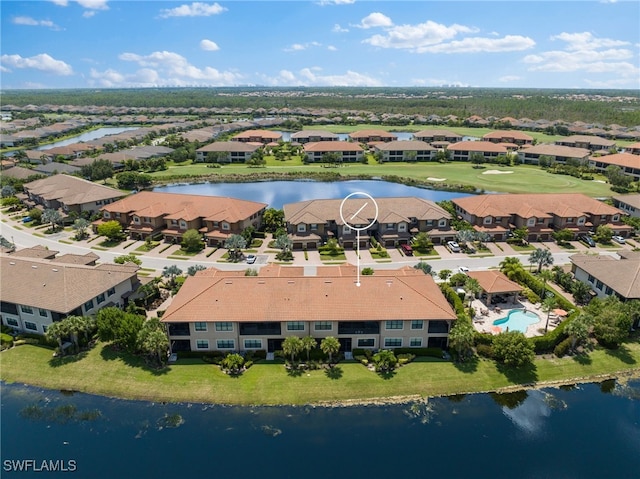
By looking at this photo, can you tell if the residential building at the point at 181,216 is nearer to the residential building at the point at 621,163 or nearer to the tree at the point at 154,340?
the tree at the point at 154,340

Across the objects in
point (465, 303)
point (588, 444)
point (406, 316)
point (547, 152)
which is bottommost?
point (588, 444)

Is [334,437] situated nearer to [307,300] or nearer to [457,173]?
[307,300]

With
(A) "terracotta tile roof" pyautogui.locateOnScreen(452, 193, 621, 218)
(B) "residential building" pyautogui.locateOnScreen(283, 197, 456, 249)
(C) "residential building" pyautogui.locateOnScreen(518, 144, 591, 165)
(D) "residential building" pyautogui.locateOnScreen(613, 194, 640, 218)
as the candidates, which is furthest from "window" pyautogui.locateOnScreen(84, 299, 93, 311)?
(C) "residential building" pyautogui.locateOnScreen(518, 144, 591, 165)

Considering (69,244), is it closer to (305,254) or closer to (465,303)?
(305,254)

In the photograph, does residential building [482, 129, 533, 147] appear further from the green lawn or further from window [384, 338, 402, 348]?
window [384, 338, 402, 348]

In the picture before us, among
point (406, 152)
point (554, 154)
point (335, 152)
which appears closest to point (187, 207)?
point (335, 152)

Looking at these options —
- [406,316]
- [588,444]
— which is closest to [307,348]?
[406,316]
